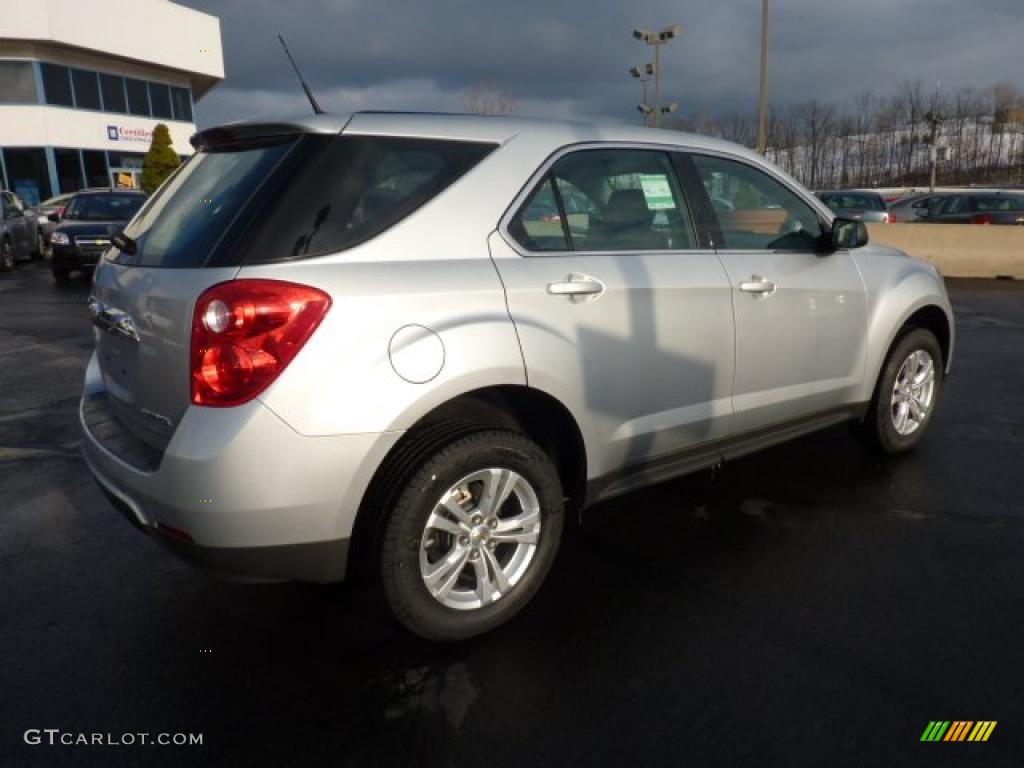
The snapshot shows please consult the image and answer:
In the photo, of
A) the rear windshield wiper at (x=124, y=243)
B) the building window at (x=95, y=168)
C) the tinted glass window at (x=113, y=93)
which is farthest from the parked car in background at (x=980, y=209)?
the tinted glass window at (x=113, y=93)

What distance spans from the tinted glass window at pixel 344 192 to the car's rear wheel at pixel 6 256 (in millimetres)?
16189

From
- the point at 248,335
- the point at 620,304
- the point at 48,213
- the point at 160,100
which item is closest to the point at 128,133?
→ the point at 160,100

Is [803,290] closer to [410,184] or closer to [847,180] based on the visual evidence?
[410,184]

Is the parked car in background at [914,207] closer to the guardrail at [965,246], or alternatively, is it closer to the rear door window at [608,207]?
the guardrail at [965,246]

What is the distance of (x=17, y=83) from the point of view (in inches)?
1286

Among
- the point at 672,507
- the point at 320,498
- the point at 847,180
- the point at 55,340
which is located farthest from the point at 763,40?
the point at 847,180

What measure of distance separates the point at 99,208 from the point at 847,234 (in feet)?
50.2

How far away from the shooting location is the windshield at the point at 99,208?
15.6 meters

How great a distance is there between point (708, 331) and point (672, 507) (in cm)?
106

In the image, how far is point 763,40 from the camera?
23.4m

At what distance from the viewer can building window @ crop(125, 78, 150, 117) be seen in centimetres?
3759

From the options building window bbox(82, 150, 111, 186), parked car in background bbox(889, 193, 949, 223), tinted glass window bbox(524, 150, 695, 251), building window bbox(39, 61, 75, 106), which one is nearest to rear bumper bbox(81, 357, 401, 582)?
tinted glass window bbox(524, 150, 695, 251)

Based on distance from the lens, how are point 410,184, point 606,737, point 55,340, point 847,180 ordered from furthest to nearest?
point 847,180 → point 55,340 → point 410,184 → point 606,737

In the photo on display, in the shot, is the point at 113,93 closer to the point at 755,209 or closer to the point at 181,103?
the point at 181,103
